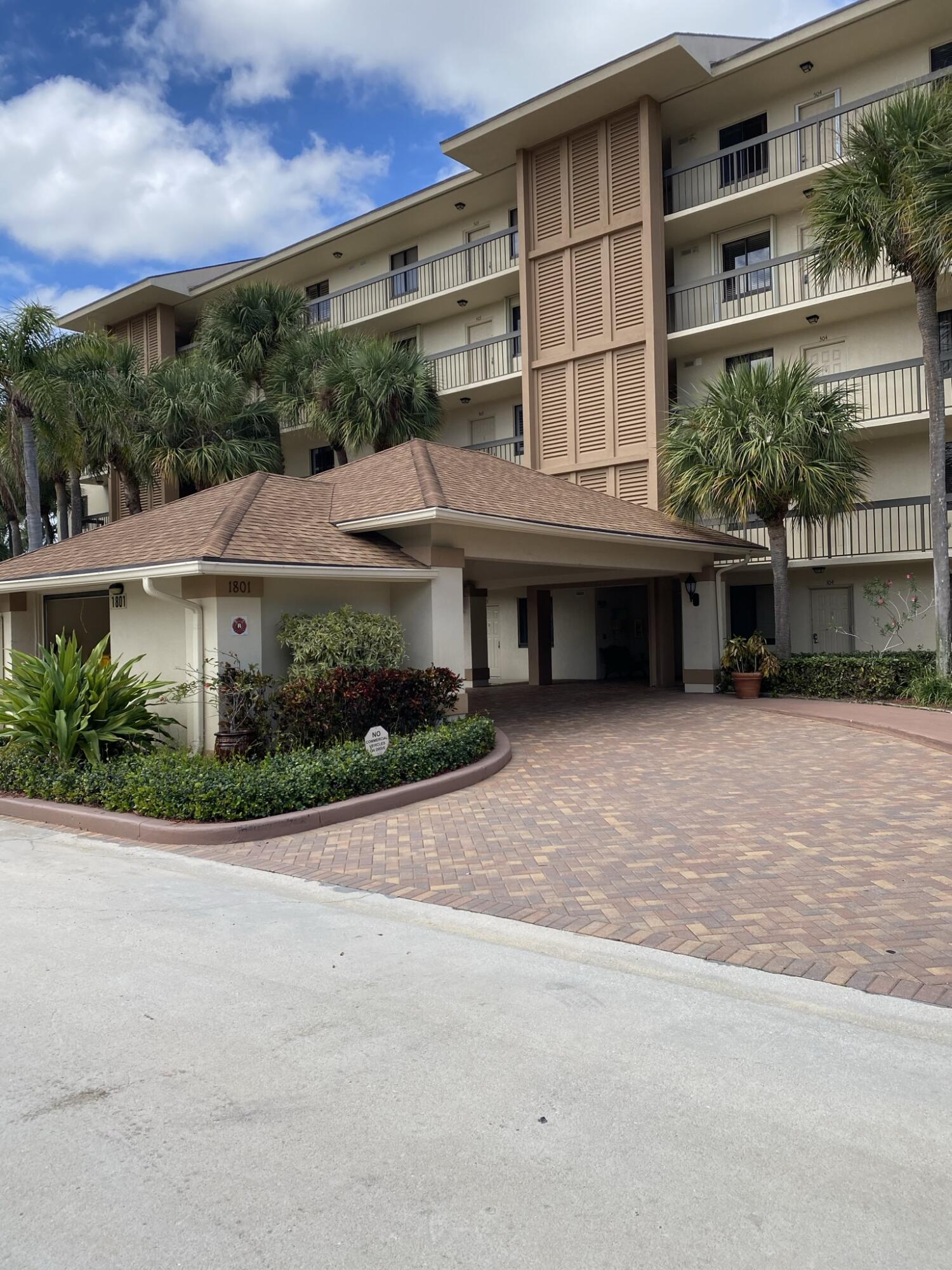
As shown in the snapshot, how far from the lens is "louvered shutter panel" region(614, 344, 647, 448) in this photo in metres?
21.8

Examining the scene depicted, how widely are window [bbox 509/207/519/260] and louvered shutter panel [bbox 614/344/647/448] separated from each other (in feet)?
16.4

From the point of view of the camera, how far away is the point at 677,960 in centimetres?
523

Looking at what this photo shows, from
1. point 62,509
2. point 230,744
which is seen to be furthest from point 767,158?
point 62,509

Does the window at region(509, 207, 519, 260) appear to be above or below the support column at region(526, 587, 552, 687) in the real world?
above

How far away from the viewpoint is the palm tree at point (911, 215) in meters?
14.7

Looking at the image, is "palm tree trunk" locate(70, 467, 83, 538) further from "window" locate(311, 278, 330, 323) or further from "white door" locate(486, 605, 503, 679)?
"white door" locate(486, 605, 503, 679)

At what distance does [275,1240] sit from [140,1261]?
1.27ft

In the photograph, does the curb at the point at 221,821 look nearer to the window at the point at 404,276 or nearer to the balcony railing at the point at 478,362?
the balcony railing at the point at 478,362

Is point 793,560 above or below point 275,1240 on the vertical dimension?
above

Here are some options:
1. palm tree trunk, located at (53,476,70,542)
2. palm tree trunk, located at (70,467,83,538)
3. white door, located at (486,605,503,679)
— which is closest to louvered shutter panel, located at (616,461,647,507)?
white door, located at (486,605,503,679)

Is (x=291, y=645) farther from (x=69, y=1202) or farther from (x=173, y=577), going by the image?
(x=69, y=1202)

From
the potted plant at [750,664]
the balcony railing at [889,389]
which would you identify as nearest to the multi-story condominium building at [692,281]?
the balcony railing at [889,389]

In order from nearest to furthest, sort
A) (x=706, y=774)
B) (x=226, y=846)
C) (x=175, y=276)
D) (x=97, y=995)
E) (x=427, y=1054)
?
(x=427, y=1054) → (x=97, y=995) → (x=226, y=846) → (x=706, y=774) → (x=175, y=276)

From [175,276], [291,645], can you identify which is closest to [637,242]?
[291,645]
